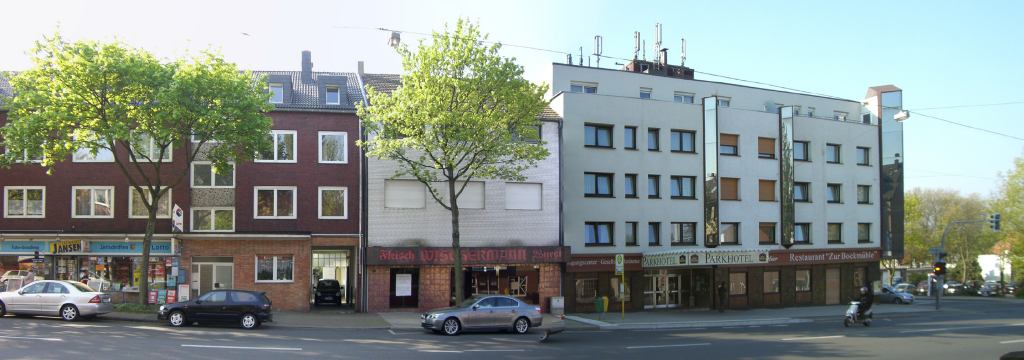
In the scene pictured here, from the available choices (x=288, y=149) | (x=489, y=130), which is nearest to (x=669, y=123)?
(x=489, y=130)

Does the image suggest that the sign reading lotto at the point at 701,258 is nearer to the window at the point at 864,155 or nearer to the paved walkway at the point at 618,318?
the paved walkway at the point at 618,318

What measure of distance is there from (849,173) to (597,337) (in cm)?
2499

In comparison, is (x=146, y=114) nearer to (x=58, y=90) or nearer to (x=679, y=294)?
(x=58, y=90)

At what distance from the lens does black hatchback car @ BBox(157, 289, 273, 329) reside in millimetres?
19188

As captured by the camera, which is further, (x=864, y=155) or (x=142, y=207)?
(x=864, y=155)

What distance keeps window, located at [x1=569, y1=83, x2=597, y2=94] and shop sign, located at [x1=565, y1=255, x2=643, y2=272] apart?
856 centimetres

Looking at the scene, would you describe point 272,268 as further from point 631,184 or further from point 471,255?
point 631,184

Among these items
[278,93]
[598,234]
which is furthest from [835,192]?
[278,93]

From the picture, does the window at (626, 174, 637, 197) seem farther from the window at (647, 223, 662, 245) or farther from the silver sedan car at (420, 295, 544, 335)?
the silver sedan car at (420, 295, 544, 335)

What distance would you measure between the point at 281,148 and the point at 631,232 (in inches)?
640

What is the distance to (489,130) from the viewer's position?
23469mm

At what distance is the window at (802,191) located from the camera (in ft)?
118

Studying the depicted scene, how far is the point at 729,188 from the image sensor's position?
33469 mm

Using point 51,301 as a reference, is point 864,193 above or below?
above
